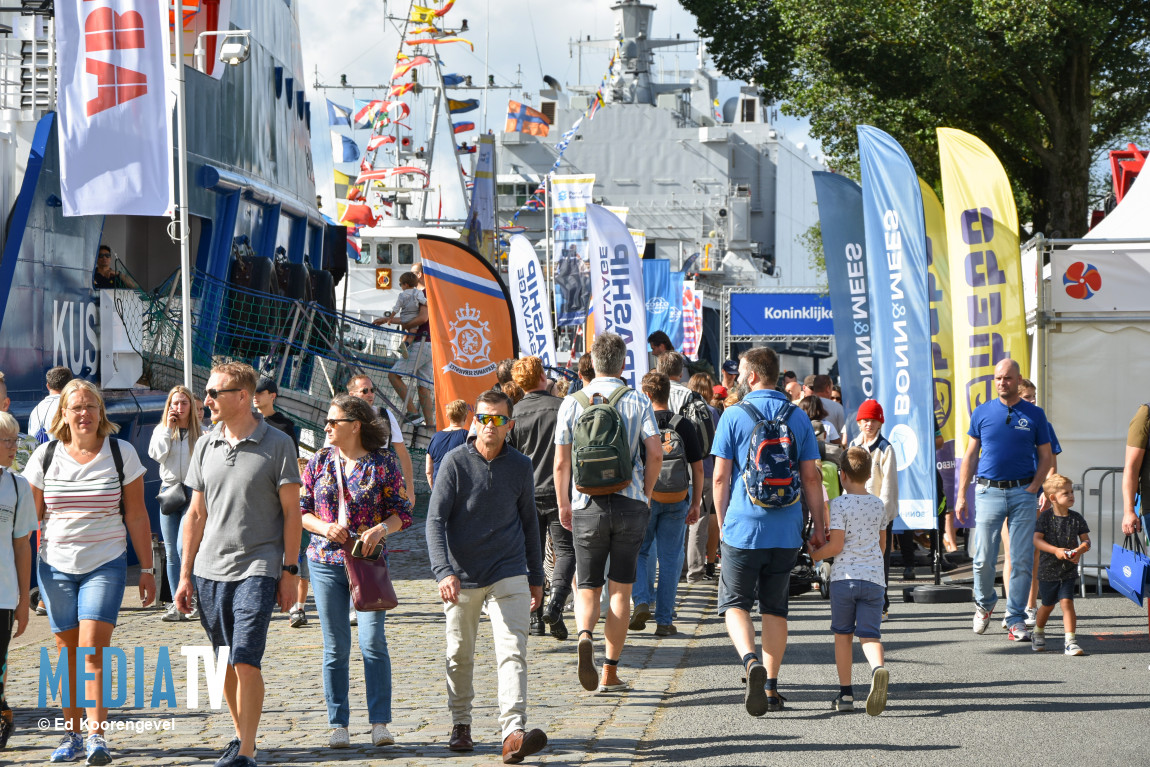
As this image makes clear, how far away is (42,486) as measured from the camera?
6.14 metres

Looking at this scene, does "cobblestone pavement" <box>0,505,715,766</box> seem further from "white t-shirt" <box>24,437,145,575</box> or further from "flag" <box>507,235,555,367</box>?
"flag" <box>507,235,555,367</box>

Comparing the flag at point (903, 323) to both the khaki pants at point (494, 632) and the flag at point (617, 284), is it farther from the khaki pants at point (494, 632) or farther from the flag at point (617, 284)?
the khaki pants at point (494, 632)

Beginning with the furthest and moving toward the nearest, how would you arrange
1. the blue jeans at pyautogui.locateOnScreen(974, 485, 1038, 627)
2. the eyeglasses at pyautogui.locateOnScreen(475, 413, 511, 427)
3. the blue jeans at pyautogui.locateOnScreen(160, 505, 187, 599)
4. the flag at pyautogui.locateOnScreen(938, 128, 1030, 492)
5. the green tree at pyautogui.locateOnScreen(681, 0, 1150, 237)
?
the green tree at pyautogui.locateOnScreen(681, 0, 1150, 237)
the flag at pyautogui.locateOnScreen(938, 128, 1030, 492)
the blue jeans at pyautogui.locateOnScreen(160, 505, 187, 599)
the blue jeans at pyautogui.locateOnScreen(974, 485, 1038, 627)
the eyeglasses at pyautogui.locateOnScreen(475, 413, 511, 427)

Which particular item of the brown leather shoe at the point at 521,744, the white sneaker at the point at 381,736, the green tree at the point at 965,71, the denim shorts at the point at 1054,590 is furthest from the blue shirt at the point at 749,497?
the green tree at the point at 965,71

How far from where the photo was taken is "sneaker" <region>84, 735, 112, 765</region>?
18.7ft

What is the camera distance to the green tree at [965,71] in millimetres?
17859

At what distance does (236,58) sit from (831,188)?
537 cm

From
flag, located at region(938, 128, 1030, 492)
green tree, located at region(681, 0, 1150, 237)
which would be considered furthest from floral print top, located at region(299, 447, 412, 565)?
green tree, located at region(681, 0, 1150, 237)

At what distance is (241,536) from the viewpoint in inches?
219

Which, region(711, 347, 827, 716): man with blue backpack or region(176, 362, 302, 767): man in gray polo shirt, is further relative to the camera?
region(711, 347, 827, 716): man with blue backpack

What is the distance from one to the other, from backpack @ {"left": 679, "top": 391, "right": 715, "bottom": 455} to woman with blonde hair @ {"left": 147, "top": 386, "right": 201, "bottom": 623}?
11.7 ft

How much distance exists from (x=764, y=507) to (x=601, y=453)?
106cm

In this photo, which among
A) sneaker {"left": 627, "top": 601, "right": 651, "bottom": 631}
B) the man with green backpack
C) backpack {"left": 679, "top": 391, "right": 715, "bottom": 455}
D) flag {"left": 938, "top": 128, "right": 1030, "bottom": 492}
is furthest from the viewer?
flag {"left": 938, "top": 128, "right": 1030, "bottom": 492}

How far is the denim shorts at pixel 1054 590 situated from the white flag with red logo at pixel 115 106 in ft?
22.2
